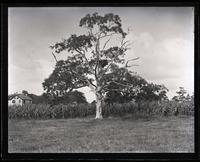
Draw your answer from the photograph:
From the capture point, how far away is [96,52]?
94.8 inches

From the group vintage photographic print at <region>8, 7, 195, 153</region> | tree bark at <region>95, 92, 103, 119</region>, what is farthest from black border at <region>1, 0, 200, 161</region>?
tree bark at <region>95, 92, 103, 119</region>

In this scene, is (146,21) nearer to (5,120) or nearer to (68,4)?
(68,4)

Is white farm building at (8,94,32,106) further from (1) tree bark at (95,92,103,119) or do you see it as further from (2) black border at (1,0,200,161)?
(1) tree bark at (95,92,103,119)

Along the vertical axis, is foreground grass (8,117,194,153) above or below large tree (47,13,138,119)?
below

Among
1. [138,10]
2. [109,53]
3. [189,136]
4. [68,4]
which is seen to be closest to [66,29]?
[68,4]

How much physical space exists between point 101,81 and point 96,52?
18 centimetres

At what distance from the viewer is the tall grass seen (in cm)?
239

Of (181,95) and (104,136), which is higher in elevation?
(181,95)

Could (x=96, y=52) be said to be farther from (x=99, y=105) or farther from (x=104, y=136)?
(x=104, y=136)

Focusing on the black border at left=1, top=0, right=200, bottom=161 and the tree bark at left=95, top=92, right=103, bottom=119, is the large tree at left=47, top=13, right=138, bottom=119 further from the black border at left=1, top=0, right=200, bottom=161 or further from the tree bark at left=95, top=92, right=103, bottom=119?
the black border at left=1, top=0, right=200, bottom=161

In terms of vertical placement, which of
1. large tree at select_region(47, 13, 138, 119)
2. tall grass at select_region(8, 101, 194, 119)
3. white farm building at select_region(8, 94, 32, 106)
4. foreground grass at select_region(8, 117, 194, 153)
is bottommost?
foreground grass at select_region(8, 117, 194, 153)

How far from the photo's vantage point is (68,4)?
91.9 inches
